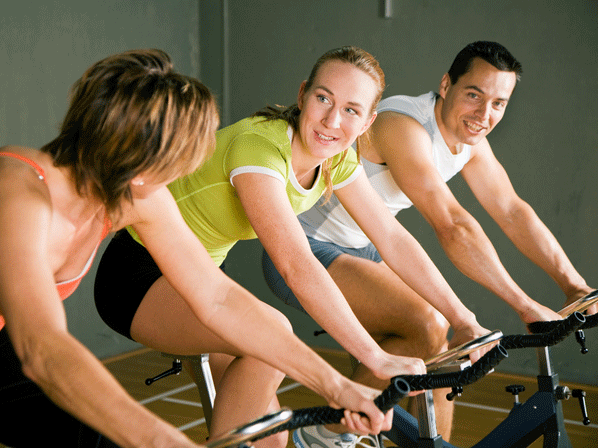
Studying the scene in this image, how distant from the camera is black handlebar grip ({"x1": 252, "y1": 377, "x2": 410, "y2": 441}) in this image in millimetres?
1021

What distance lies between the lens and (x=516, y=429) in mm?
1693

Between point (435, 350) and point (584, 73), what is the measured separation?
2.75 m

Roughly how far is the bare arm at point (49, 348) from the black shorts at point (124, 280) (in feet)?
1.96

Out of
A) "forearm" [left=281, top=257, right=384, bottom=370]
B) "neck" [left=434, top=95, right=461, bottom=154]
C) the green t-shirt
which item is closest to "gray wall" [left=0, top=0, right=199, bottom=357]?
the green t-shirt

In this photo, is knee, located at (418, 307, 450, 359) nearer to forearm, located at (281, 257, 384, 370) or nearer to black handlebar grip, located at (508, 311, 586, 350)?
Result: black handlebar grip, located at (508, 311, 586, 350)

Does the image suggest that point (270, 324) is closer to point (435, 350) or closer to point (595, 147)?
point (435, 350)

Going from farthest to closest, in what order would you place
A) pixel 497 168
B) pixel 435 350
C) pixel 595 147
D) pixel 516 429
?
pixel 595 147
pixel 497 168
pixel 435 350
pixel 516 429

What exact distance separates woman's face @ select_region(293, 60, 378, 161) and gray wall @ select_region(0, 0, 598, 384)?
2.61 meters

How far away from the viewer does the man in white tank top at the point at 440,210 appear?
187 centimetres

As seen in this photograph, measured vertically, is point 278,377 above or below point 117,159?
below

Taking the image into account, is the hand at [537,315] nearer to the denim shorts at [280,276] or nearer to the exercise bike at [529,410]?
the exercise bike at [529,410]

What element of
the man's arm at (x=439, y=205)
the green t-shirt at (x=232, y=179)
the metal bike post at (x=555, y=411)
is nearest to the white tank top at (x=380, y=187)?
the man's arm at (x=439, y=205)

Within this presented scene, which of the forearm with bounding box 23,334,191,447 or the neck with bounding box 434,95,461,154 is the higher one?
the neck with bounding box 434,95,461,154

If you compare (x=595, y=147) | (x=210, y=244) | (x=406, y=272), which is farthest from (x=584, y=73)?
(x=210, y=244)
